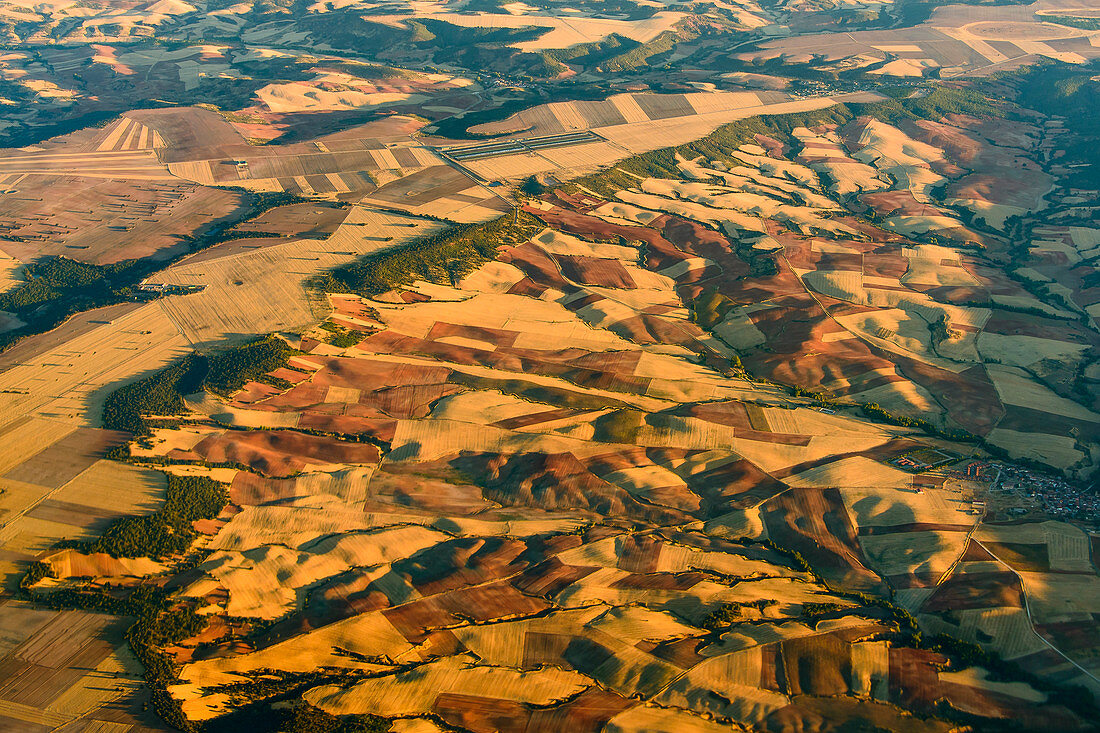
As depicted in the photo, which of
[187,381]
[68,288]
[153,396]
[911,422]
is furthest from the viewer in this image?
[68,288]

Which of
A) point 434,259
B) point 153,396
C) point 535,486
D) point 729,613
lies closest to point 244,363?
point 153,396

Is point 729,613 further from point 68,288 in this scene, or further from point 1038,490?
point 68,288

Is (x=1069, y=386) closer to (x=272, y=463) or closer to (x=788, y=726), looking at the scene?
(x=788, y=726)

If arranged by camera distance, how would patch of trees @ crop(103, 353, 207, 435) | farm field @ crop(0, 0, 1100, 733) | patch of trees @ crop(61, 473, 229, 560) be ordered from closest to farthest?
farm field @ crop(0, 0, 1100, 733)
patch of trees @ crop(61, 473, 229, 560)
patch of trees @ crop(103, 353, 207, 435)

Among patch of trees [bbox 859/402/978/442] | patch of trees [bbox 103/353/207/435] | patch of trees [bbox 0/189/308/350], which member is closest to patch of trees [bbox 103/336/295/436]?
patch of trees [bbox 103/353/207/435]

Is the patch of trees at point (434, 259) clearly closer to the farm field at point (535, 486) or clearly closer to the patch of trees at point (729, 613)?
the farm field at point (535, 486)

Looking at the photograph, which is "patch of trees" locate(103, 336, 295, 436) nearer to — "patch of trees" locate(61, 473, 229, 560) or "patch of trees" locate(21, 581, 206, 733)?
"patch of trees" locate(61, 473, 229, 560)

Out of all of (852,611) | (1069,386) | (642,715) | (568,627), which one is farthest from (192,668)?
(1069,386)

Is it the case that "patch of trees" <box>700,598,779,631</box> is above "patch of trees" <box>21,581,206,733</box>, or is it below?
below
